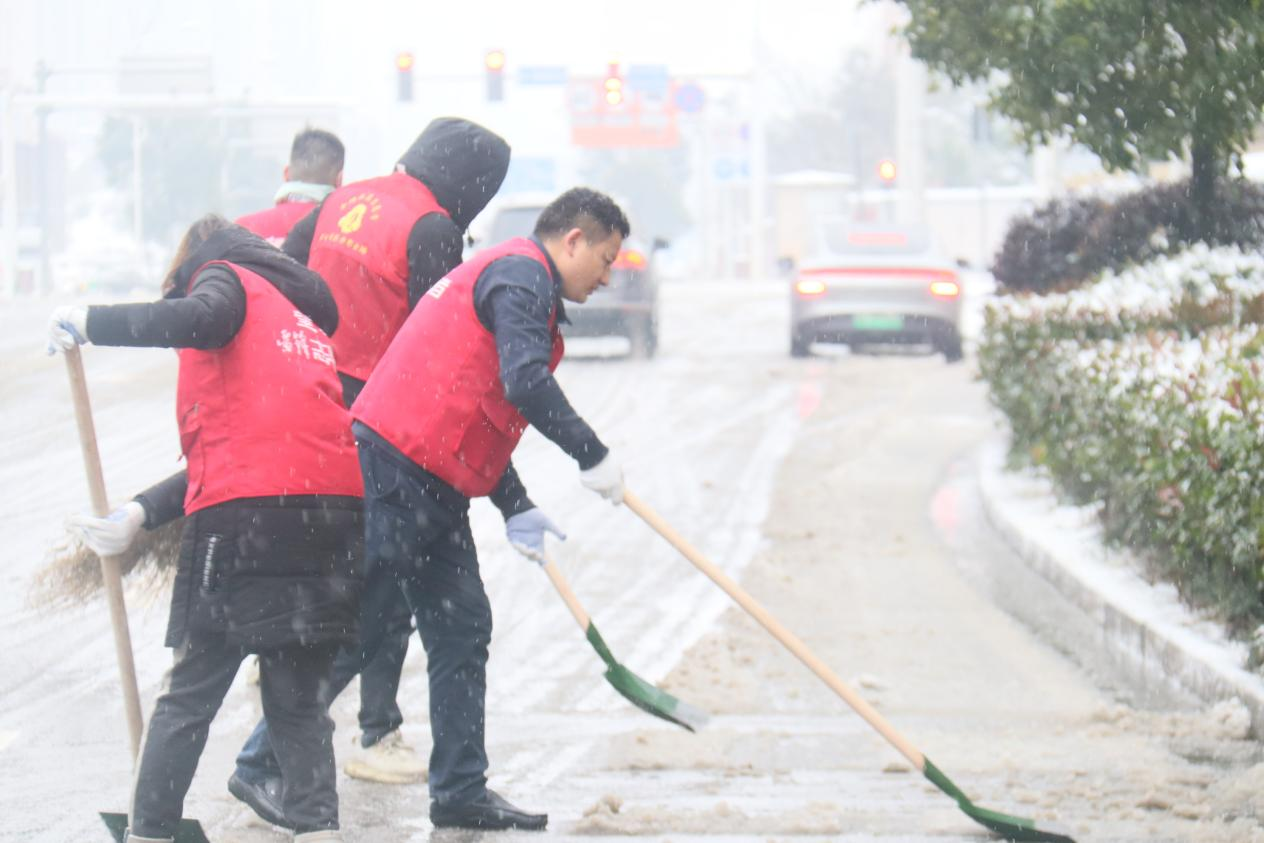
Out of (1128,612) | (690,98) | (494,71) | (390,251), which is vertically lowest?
(1128,612)

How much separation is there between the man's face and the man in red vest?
617mm

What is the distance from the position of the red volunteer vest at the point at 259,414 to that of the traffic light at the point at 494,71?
32541 mm

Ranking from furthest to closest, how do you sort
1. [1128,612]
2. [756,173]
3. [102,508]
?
[756,173], [1128,612], [102,508]

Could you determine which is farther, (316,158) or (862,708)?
(316,158)

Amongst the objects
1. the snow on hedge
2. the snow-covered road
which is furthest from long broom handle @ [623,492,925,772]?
the snow on hedge

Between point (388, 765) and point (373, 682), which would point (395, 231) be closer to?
point (373, 682)

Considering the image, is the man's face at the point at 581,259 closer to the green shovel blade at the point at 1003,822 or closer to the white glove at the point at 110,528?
the white glove at the point at 110,528

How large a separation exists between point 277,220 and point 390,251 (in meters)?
1.02

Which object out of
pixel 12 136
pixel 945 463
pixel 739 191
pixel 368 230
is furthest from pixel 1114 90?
pixel 739 191

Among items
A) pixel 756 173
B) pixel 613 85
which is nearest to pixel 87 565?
pixel 613 85

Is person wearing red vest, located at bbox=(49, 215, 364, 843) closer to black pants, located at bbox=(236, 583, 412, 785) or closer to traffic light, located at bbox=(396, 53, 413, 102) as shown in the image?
black pants, located at bbox=(236, 583, 412, 785)

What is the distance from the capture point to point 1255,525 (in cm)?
569

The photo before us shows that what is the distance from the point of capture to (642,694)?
16.1ft

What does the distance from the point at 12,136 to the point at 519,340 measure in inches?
1881
